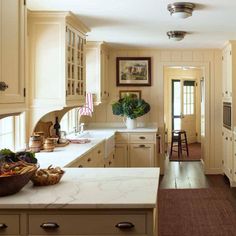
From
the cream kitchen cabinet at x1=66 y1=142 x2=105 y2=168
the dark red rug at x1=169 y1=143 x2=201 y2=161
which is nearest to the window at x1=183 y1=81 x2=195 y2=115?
the dark red rug at x1=169 y1=143 x2=201 y2=161

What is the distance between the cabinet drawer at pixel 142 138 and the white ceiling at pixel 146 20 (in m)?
1.46

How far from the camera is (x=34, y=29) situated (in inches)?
154

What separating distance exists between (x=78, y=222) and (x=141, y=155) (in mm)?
4542

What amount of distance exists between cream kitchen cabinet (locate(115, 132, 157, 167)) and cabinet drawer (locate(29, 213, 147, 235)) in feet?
14.7

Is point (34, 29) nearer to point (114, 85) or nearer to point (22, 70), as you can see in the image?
point (22, 70)

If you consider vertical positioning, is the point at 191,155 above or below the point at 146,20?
below

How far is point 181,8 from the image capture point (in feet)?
11.9

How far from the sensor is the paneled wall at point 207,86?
22.6ft

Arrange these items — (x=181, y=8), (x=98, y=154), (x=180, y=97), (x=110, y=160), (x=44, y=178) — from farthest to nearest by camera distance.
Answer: (x=180, y=97), (x=110, y=160), (x=98, y=154), (x=181, y=8), (x=44, y=178)

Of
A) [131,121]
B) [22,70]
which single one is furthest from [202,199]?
[22,70]

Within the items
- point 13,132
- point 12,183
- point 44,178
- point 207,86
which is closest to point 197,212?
point 13,132

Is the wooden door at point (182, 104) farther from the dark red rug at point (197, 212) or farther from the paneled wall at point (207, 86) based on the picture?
the dark red rug at point (197, 212)

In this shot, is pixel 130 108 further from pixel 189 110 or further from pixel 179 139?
pixel 189 110

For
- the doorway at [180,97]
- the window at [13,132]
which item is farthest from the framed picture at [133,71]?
the doorway at [180,97]
